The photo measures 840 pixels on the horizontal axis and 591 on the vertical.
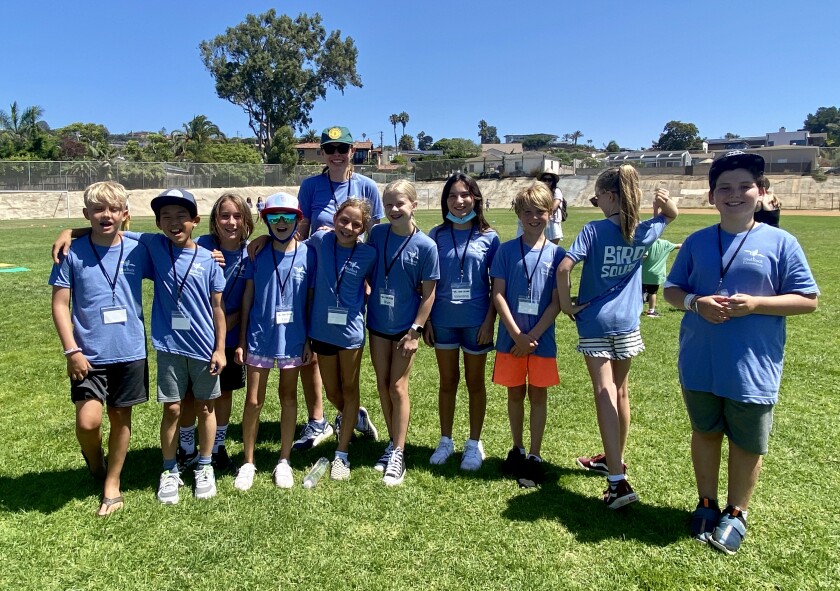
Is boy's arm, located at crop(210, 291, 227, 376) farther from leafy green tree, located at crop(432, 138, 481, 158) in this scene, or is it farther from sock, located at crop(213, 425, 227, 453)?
leafy green tree, located at crop(432, 138, 481, 158)

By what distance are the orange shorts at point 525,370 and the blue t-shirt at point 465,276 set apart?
1.12 ft

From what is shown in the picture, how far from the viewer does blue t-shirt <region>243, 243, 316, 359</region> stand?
3.88m

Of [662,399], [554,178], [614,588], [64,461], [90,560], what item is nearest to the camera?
[614,588]

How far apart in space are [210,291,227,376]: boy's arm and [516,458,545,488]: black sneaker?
7.15 feet

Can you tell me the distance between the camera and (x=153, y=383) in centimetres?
616

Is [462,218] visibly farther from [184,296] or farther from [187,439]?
[187,439]

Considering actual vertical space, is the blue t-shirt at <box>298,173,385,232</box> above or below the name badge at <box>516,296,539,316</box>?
above

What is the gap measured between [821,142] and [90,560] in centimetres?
14308

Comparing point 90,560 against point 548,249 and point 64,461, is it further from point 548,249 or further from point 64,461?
point 548,249

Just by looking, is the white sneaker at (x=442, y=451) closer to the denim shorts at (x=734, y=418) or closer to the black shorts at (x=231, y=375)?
the black shorts at (x=231, y=375)

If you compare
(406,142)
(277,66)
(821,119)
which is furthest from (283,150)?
(821,119)

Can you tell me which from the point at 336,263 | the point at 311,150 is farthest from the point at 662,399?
the point at 311,150

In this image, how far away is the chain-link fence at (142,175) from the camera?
38031 millimetres

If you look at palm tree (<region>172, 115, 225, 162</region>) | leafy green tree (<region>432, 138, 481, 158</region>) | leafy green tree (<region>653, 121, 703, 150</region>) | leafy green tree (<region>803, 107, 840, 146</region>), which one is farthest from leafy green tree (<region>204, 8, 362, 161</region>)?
leafy green tree (<region>803, 107, 840, 146</region>)
